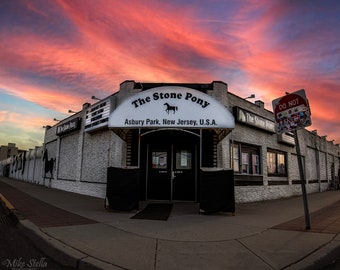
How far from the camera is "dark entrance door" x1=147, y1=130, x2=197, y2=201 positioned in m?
12.4

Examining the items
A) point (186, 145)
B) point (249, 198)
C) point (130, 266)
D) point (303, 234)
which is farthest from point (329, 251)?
point (249, 198)

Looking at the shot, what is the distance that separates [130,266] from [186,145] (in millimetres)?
8520

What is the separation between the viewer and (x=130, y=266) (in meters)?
4.52

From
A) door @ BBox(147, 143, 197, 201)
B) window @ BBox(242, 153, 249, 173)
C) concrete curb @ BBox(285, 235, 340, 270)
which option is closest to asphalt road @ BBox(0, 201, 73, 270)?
concrete curb @ BBox(285, 235, 340, 270)

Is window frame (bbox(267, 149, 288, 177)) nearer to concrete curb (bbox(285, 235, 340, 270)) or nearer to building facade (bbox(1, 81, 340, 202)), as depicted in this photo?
building facade (bbox(1, 81, 340, 202))

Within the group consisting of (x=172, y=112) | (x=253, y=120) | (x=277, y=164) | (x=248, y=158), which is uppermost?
(x=253, y=120)

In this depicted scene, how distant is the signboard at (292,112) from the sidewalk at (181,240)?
8.40ft

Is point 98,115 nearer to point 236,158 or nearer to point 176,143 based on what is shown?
point 176,143

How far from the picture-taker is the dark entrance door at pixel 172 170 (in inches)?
487

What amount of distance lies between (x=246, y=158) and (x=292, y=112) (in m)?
7.64

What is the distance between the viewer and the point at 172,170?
1257cm

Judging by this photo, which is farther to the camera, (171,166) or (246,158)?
(246,158)

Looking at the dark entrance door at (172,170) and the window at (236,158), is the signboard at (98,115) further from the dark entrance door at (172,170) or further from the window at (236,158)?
the window at (236,158)

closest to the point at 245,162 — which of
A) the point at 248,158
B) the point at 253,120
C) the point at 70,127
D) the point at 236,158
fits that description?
the point at 248,158
